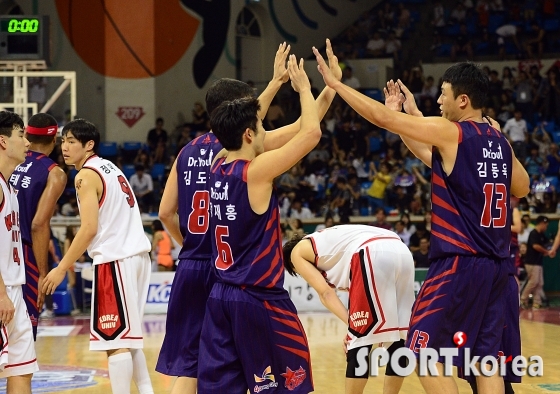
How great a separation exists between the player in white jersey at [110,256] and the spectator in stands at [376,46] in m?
19.0

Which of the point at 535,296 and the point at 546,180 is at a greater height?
the point at 546,180

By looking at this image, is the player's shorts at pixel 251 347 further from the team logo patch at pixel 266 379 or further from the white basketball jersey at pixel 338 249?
the white basketball jersey at pixel 338 249

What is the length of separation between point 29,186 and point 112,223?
0.74 m

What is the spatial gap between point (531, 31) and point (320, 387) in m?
18.2

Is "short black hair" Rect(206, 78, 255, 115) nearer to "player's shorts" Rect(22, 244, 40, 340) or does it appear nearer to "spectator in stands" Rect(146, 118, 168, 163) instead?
"player's shorts" Rect(22, 244, 40, 340)

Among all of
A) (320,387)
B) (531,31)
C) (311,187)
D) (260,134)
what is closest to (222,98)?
(260,134)

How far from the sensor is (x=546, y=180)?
1870cm

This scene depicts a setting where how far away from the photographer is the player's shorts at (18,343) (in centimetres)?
556

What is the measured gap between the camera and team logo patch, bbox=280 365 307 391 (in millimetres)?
4879

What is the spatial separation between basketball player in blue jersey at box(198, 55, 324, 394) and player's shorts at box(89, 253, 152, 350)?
1373mm

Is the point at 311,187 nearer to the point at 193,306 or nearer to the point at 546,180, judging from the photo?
the point at 546,180

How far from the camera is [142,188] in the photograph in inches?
739

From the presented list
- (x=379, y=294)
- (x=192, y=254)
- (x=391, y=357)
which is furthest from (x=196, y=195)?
(x=391, y=357)

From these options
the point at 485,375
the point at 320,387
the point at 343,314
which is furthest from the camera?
the point at 320,387
